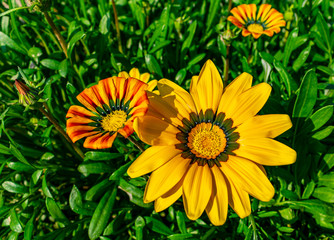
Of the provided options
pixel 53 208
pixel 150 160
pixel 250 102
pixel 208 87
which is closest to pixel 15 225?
pixel 53 208

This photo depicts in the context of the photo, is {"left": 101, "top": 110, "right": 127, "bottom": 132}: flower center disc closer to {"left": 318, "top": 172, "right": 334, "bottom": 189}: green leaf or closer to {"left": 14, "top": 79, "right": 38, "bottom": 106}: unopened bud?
{"left": 14, "top": 79, "right": 38, "bottom": 106}: unopened bud

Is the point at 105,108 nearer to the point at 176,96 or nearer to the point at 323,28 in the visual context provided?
the point at 176,96

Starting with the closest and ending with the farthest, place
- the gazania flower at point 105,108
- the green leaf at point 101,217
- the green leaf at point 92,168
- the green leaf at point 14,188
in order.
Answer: the gazania flower at point 105,108
the green leaf at point 101,217
the green leaf at point 92,168
the green leaf at point 14,188

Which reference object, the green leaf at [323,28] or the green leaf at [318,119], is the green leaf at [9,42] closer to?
the green leaf at [318,119]

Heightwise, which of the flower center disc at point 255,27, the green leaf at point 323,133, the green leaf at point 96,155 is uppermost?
the flower center disc at point 255,27

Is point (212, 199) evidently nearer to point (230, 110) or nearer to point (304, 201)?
point (230, 110)

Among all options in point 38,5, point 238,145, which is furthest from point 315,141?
point 38,5

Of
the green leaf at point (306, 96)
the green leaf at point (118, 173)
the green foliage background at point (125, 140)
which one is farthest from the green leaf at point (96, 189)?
the green leaf at point (306, 96)

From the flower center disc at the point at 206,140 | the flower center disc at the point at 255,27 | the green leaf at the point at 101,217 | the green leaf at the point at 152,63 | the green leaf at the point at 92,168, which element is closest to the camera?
the flower center disc at the point at 206,140
